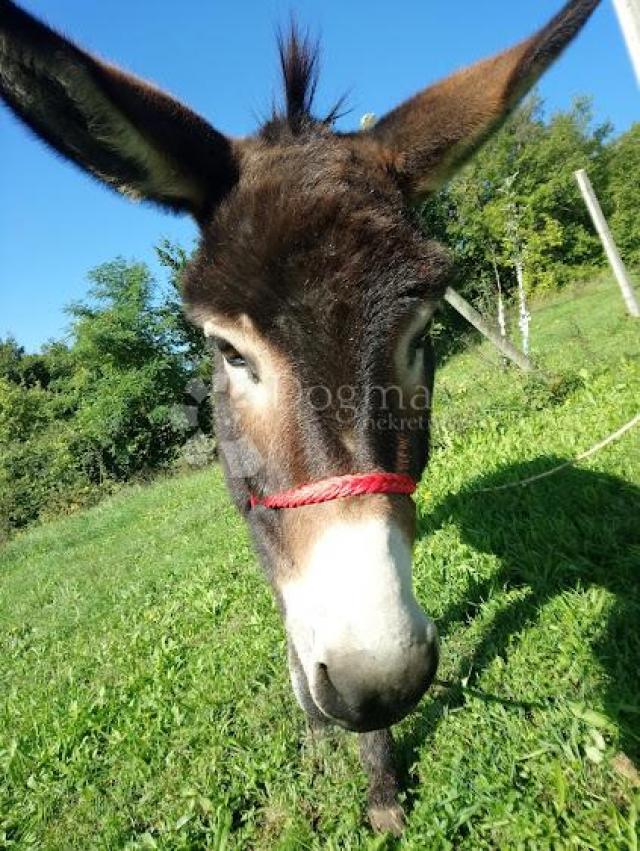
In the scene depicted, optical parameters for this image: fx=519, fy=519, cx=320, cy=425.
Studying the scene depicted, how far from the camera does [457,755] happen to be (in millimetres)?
2279

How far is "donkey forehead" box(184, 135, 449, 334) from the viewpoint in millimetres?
1532

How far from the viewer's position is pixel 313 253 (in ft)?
5.08

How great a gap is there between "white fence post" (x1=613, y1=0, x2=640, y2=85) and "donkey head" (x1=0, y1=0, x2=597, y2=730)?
12 centimetres

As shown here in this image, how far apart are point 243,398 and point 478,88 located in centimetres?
155

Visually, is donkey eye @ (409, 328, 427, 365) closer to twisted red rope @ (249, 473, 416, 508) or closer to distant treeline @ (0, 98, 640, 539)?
twisted red rope @ (249, 473, 416, 508)

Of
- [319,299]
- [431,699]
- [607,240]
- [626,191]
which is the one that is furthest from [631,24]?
[626,191]

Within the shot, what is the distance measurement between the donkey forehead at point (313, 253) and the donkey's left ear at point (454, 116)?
11.5 inches

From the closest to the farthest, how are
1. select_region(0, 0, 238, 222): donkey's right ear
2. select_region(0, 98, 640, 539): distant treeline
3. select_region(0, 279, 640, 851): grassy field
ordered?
select_region(0, 0, 238, 222): donkey's right ear → select_region(0, 279, 640, 851): grassy field → select_region(0, 98, 640, 539): distant treeline

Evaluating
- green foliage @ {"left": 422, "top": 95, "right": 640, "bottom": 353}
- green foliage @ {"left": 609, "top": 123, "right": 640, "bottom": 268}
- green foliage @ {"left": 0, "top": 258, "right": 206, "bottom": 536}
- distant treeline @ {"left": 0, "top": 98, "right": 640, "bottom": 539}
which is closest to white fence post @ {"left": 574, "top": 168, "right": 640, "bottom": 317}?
distant treeline @ {"left": 0, "top": 98, "right": 640, "bottom": 539}

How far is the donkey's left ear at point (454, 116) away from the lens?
1962 mm

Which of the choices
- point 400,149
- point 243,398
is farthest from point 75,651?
point 400,149

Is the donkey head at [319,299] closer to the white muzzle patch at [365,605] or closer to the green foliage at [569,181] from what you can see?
the white muzzle patch at [365,605]

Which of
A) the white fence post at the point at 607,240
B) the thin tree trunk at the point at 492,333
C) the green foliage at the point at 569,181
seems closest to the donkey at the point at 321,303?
the thin tree trunk at the point at 492,333

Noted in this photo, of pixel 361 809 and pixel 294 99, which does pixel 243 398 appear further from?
pixel 361 809
